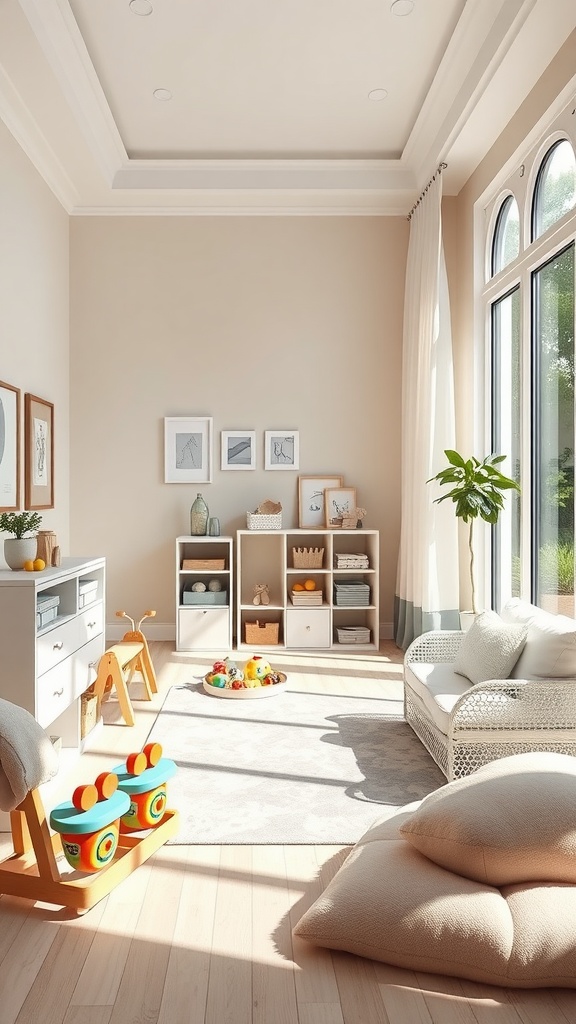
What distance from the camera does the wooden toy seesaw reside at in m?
2.19

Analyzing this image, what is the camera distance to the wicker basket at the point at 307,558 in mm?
6082

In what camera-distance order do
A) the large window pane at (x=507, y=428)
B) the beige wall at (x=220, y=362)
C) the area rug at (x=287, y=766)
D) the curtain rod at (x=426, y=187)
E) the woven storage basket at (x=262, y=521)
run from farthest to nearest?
the beige wall at (x=220, y=362) < the woven storage basket at (x=262, y=521) < the curtain rod at (x=426, y=187) < the large window pane at (x=507, y=428) < the area rug at (x=287, y=766)

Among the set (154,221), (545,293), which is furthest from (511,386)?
(154,221)

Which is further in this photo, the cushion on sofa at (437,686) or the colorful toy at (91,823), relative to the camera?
the cushion on sofa at (437,686)

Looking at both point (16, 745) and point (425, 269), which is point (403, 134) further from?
point (16, 745)

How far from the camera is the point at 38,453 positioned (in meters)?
5.30

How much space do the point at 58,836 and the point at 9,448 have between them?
8.75 feet

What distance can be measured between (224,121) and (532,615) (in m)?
3.77

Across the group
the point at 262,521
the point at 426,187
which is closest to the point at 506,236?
the point at 426,187

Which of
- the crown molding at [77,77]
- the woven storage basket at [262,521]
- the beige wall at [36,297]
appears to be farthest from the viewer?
the woven storage basket at [262,521]

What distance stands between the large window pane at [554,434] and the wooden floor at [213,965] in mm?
2084

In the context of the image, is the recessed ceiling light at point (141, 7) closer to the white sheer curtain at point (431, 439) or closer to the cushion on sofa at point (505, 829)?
the white sheer curtain at point (431, 439)

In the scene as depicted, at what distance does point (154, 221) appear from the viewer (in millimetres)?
6234

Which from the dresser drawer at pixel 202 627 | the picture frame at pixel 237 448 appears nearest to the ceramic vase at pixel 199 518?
the picture frame at pixel 237 448
